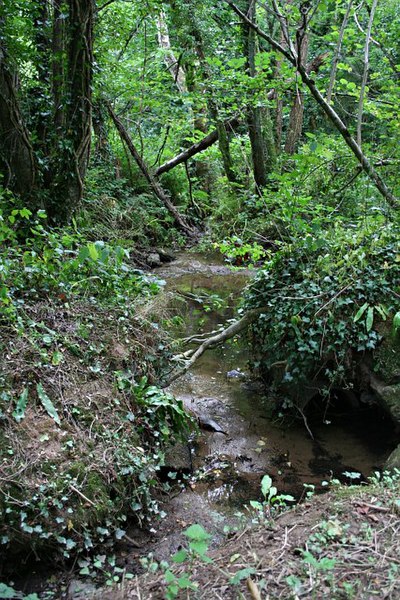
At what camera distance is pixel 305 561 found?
2.41 meters

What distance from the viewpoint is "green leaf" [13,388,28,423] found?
341 centimetres

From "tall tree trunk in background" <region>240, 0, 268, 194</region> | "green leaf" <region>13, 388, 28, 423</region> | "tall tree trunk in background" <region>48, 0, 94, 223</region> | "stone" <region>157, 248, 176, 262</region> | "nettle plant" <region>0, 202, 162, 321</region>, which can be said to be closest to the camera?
"green leaf" <region>13, 388, 28, 423</region>

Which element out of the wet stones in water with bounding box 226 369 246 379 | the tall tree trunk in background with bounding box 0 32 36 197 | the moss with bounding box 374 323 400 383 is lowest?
the wet stones in water with bounding box 226 369 246 379

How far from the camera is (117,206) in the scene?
11438mm

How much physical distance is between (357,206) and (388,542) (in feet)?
17.6

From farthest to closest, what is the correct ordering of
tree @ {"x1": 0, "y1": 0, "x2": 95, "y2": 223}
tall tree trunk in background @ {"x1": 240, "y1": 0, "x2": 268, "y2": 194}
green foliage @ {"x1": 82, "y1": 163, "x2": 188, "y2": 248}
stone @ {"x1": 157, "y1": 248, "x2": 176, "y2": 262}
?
1. stone @ {"x1": 157, "y1": 248, "x2": 176, "y2": 262}
2. green foliage @ {"x1": 82, "y1": 163, "x2": 188, "y2": 248}
3. tall tree trunk in background @ {"x1": 240, "y1": 0, "x2": 268, "y2": 194}
4. tree @ {"x1": 0, "y1": 0, "x2": 95, "y2": 223}

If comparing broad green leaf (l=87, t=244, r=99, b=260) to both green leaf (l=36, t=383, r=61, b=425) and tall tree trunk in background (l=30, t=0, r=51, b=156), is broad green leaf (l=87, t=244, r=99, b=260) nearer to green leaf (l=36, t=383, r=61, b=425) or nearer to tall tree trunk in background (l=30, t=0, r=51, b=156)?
green leaf (l=36, t=383, r=61, b=425)

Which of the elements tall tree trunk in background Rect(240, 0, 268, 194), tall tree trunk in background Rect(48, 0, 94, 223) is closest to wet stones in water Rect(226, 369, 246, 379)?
tall tree trunk in background Rect(48, 0, 94, 223)

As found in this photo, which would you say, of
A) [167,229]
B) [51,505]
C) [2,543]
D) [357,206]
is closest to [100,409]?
[51,505]

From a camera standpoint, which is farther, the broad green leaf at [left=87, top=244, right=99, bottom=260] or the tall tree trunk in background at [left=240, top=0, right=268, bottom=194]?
the tall tree trunk in background at [left=240, top=0, right=268, bottom=194]

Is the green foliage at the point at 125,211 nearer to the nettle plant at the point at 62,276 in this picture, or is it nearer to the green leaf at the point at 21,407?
the nettle plant at the point at 62,276

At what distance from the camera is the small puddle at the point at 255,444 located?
14.8 feet

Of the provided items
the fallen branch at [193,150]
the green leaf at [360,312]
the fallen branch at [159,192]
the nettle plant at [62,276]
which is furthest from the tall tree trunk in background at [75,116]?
the fallen branch at [193,150]

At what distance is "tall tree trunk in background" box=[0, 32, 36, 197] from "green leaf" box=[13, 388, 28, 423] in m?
3.60
